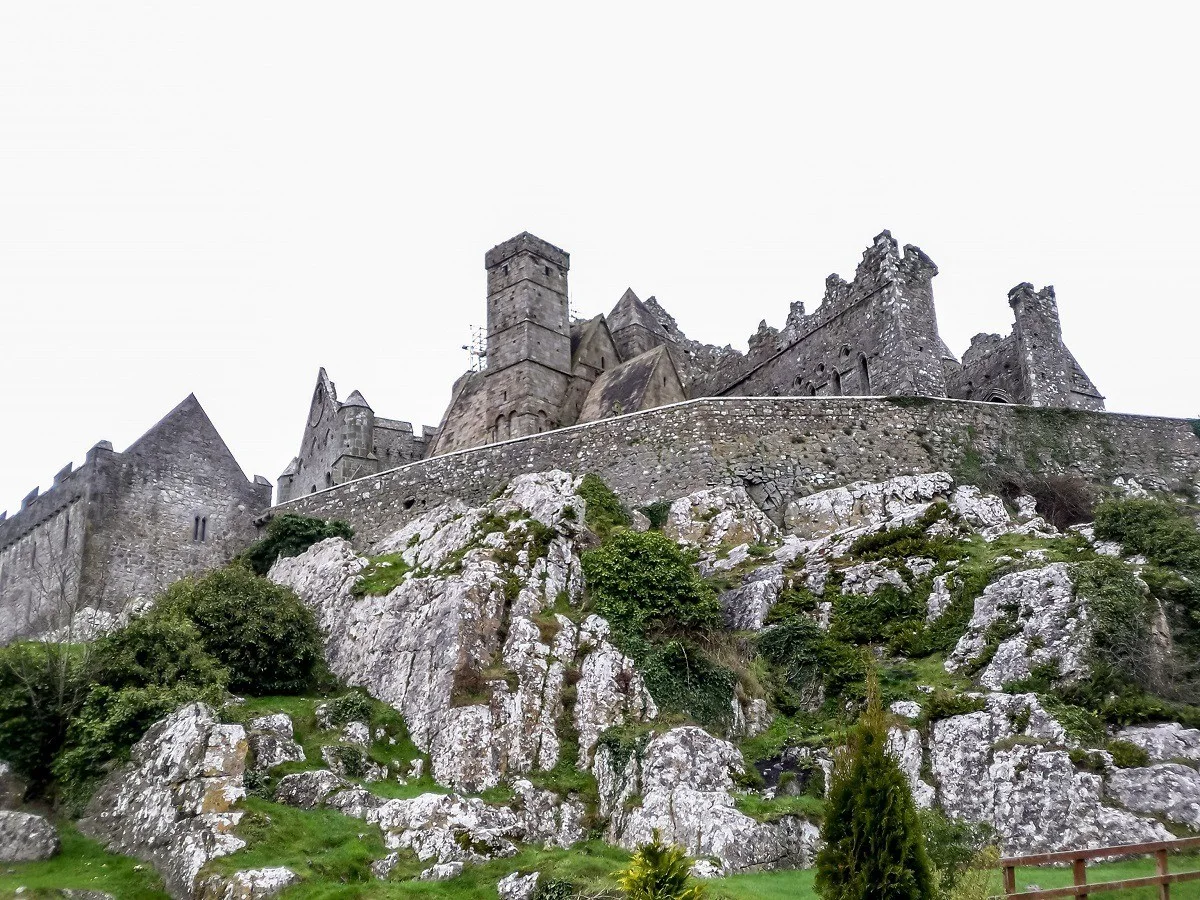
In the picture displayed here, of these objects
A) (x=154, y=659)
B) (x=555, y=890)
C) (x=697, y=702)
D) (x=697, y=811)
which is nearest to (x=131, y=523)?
(x=154, y=659)

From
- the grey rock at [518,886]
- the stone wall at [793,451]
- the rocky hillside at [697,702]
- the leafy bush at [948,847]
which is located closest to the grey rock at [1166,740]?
the rocky hillside at [697,702]

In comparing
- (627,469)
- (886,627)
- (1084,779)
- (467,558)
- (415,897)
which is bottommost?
(415,897)

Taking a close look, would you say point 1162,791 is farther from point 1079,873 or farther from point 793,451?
point 793,451

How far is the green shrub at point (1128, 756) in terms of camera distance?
1973 centimetres

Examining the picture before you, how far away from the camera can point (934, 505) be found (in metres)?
29.0

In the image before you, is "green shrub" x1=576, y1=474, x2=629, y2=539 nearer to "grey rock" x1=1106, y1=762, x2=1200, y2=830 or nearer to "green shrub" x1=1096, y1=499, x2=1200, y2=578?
"green shrub" x1=1096, y1=499, x2=1200, y2=578

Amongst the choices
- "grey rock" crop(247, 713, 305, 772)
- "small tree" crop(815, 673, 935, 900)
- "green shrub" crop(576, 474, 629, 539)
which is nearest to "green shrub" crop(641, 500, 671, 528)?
"green shrub" crop(576, 474, 629, 539)

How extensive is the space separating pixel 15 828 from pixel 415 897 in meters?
8.40

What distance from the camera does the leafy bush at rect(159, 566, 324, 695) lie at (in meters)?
27.0

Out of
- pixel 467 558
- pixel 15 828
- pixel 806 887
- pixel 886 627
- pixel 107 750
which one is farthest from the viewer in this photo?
pixel 467 558

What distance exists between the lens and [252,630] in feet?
89.5

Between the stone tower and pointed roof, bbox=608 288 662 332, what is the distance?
19.5 feet

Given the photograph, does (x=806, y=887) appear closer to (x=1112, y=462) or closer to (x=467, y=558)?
(x=467, y=558)

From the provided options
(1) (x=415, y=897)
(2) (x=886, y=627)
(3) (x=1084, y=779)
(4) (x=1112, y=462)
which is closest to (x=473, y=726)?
(1) (x=415, y=897)
